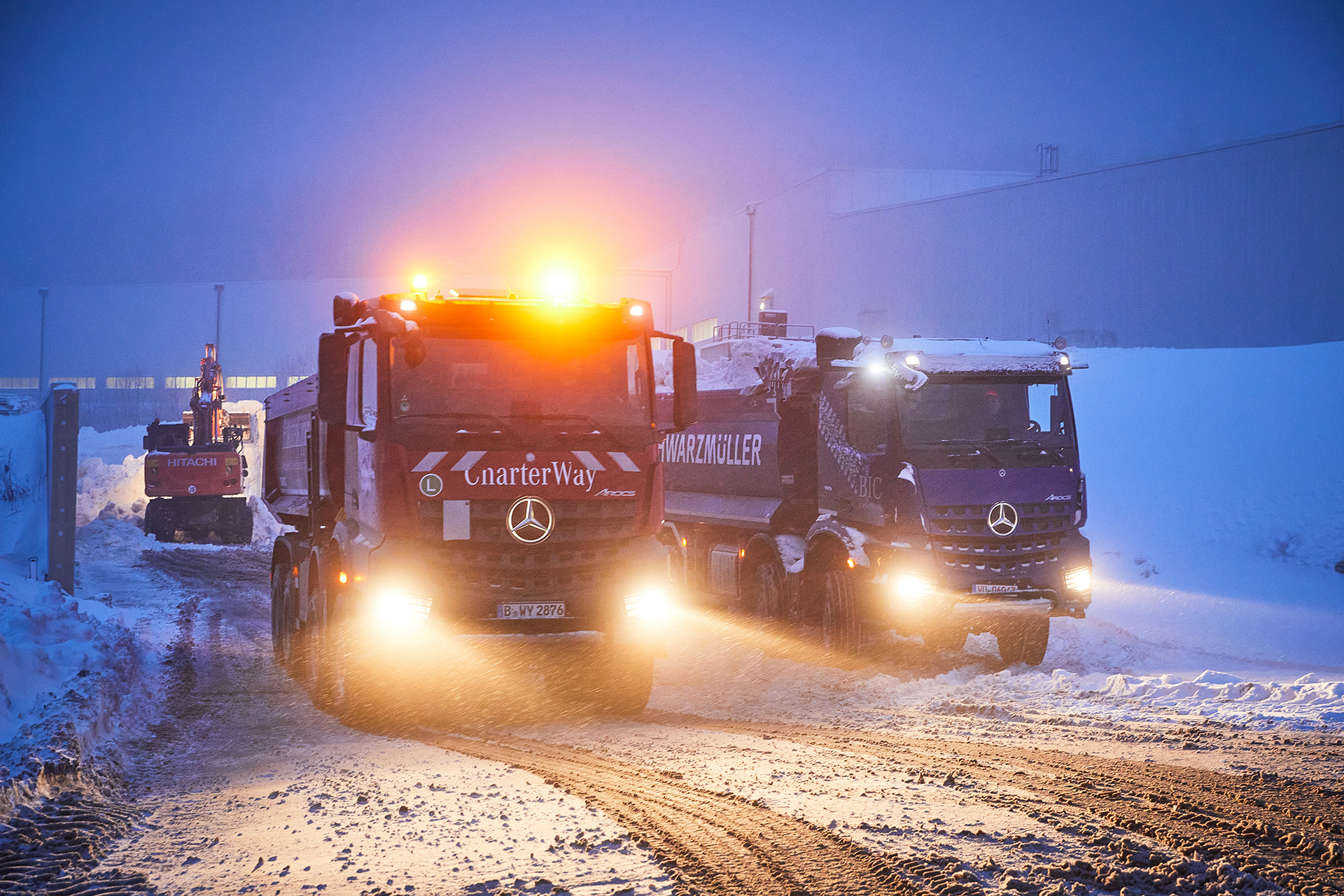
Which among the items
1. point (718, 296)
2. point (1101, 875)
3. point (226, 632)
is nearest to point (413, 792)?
point (1101, 875)

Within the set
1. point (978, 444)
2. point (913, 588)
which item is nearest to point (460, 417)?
point (913, 588)

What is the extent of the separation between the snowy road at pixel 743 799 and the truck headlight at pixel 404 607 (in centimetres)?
90

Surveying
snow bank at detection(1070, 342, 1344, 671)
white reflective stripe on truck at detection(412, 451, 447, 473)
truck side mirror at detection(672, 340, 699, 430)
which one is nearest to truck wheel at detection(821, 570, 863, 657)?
truck side mirror at detection(672, 340, 699, 430)

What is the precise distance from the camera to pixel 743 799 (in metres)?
6.38

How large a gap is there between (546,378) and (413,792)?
3.47 m

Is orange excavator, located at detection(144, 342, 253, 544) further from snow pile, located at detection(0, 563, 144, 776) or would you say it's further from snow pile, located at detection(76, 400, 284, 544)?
snow pile, located at detection(0, 563, 144, 776)

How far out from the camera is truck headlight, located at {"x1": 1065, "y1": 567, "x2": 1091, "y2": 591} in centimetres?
1098

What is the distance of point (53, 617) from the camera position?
10852mm

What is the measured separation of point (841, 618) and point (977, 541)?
1761mm

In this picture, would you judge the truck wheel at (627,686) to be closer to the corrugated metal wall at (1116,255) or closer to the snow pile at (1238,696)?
the snow pile at (1238,696)

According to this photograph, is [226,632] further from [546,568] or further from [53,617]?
[546,568]

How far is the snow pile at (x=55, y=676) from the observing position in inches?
281

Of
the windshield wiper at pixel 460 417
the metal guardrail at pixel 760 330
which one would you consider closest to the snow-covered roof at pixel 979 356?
the windshield wiper at pixel 460 417

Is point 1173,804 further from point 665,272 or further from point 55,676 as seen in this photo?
point 665,272
